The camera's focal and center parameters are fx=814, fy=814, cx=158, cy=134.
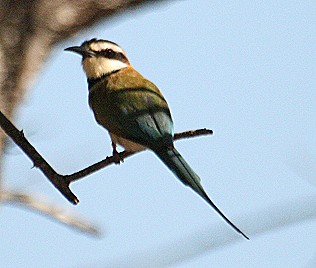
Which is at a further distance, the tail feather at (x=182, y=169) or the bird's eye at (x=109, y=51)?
the bird's eye at (x=109, y=51)

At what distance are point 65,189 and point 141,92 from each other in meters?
0.91

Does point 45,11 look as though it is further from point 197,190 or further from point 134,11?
point 197,190

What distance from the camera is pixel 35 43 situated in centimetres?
383

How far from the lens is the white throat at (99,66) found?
320cm

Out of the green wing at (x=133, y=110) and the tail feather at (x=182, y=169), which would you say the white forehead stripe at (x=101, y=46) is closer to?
the green wing at (x=133, y=110)

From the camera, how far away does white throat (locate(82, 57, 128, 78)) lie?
3197 millimetres

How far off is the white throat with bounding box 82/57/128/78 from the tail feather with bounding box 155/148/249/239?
0.86 meters

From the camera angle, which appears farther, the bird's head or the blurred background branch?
the blurred background branch

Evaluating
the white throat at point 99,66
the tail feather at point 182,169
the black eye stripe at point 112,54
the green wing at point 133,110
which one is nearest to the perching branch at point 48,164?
the tail feather at point 182,169

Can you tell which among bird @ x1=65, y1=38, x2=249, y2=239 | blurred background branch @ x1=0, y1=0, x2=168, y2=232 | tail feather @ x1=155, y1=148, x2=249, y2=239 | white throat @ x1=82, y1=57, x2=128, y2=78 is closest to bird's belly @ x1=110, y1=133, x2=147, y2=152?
bird @ x1=65, y1=38, x2=249, y2=239

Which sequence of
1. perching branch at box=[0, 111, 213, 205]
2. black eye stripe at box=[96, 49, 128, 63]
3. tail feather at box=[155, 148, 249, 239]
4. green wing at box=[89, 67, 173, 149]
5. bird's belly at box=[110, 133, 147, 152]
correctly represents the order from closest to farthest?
perching branch at box=[0, 111, 213, 205] → tail feather at box=[155, 148, 249, 239] → green wing at box=[89, 67, 173, 149] → bird's belly at box=[110, 133, 147, 152] → black eye stripe at box=[96, 49, 128, 63]

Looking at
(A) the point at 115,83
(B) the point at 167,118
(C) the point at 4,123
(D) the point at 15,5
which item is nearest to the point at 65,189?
(C) the point at 4,123

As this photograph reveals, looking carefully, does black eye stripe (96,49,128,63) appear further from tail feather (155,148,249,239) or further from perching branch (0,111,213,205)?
perching branch (0,111,213,205)

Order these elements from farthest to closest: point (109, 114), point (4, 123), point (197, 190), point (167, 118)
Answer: point (109, 114)
point (167, 118)
point (197, 190)
point (4, 123)
